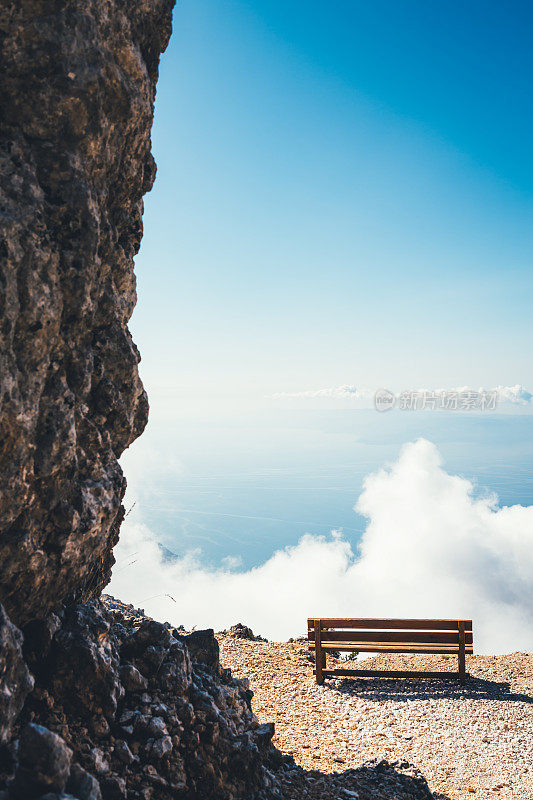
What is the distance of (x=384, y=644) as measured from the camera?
1300 cm

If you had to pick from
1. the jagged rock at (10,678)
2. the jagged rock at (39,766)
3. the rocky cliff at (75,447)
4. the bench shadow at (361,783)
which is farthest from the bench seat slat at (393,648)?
the jagged rock at (39,766)

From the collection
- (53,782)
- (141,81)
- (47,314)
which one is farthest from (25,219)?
(53,782)

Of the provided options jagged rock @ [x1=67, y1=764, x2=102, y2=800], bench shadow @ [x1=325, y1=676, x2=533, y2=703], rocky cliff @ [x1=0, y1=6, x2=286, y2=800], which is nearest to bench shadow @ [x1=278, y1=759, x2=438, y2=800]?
rocky cliff @ [x1=0, y1=6, x2=286, y2=800]

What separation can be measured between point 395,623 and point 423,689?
1.72 metres

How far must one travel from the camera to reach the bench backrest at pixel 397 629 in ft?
41.4

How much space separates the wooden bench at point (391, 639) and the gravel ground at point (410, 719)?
0.29m

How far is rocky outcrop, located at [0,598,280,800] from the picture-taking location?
4.14 meters

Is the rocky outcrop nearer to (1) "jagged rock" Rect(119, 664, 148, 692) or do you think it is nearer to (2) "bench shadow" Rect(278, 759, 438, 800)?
(1) "jagged rock" Rect(119, 664, 148, 692)

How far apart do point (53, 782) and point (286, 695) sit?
9428 millimetres

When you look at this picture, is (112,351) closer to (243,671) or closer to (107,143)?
(107,143)

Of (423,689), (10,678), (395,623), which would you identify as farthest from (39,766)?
(423,689)

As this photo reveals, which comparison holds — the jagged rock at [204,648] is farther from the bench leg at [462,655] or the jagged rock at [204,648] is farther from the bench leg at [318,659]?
the bench leg at [462,655]

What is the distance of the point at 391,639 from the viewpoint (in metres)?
12.9

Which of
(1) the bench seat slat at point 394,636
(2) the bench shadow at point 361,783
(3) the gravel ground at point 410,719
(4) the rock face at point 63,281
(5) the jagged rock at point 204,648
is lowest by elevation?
(2) the bench shadow at point 361,783
